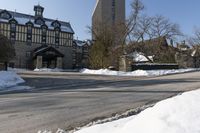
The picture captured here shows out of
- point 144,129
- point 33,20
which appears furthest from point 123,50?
point 144,129

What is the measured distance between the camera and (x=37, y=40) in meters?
77.4

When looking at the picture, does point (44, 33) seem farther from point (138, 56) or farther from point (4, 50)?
point (4, 50)

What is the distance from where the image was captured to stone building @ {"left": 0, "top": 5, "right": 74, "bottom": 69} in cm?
7331

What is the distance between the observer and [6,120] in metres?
9.42

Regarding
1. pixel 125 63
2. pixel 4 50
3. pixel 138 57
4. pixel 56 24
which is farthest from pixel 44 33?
pixel 4 50

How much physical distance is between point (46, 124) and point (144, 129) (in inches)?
145

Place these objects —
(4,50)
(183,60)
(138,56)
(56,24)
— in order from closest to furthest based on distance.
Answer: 1. (4,50)
2. (138,56)
3. (183,60)
4. (56,24)

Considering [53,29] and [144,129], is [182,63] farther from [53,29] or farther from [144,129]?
[144,129]

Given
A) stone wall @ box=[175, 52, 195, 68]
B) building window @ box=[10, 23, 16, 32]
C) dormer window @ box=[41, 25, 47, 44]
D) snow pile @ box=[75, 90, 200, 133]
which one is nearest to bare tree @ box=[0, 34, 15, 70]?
stone wall @ box=[175, 52, 195, 68]

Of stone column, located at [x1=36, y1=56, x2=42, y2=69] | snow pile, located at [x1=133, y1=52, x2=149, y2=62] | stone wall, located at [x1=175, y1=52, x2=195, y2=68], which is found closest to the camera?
snow pile, located at [x1=133, y1=52, x2=149, y2=62]

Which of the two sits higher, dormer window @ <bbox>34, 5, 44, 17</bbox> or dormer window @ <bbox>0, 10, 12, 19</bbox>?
dormer window @ <bbox>34, 5, 44, 17</bbox>

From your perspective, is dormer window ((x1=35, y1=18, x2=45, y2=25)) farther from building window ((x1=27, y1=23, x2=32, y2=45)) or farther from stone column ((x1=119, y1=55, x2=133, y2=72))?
stone column ((x1=119, y1=55, x2=133, y2=72))

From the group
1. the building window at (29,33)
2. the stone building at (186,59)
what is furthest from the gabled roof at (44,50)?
the stone building at (186,59)

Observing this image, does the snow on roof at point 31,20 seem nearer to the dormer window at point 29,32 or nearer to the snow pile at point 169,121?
the dormer window at point 29,32
